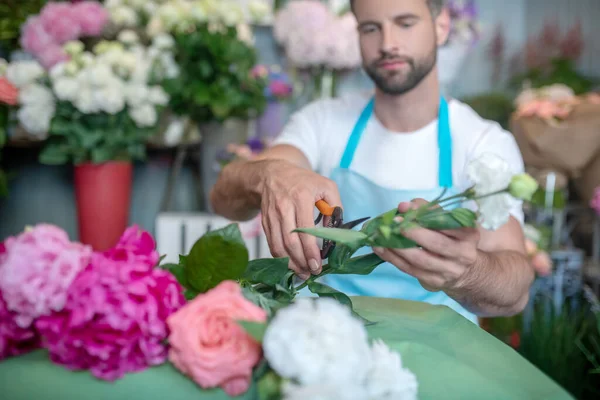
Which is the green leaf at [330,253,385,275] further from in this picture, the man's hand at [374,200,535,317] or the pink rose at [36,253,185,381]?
the pink rose at [36,253,185,381]

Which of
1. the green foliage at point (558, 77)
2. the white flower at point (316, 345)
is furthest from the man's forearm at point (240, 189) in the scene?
the green foliage at point (558, 77)

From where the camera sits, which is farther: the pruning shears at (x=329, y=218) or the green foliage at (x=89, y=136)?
the green foliage at (x=89, y=136)

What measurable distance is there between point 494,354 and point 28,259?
0.35 meters

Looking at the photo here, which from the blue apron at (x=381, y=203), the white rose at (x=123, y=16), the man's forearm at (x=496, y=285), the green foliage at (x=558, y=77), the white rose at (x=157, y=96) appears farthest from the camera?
the green foliage at (x=558, y=77)

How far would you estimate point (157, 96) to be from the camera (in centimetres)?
158

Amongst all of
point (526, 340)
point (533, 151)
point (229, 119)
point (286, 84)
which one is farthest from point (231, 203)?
point (533, 151)

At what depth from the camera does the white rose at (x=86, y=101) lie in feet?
4.90

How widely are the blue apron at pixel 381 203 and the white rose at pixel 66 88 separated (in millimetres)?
670

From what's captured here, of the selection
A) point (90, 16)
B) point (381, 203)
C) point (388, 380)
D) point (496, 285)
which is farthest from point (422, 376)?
point (90, 16)

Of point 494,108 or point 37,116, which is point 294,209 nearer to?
point 37,116

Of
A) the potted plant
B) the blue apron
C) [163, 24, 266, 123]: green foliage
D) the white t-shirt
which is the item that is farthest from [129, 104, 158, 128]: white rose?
the blue apron

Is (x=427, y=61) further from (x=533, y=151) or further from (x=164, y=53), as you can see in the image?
(x=533, y=151)

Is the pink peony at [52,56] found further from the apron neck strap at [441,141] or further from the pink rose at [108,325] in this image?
the pink rose at [108,325]

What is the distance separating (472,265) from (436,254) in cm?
12
